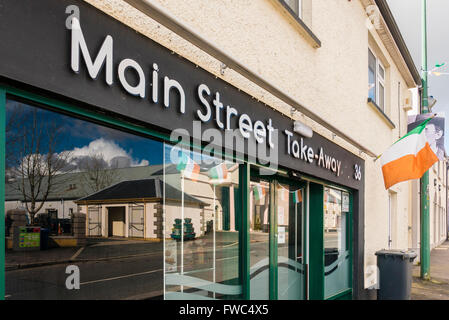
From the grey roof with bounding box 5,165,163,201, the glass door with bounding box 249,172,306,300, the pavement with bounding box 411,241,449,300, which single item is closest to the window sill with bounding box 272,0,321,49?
the glass door with bounding box 249,172,306,300

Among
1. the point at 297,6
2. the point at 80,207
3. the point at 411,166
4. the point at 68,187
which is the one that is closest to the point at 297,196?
the point at 411,166

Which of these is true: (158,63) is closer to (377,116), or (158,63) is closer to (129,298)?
(129,298)

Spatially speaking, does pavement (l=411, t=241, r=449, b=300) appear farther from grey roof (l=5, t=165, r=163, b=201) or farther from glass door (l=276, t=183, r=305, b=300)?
grey roof (l=5, t=165, r=163, b=201)

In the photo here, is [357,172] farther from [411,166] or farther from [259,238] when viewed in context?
[259,238]

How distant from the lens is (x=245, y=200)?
4.25m

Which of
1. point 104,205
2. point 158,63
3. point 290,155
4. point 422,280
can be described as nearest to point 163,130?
point 158,63

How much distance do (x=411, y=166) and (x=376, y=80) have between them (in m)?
3.18

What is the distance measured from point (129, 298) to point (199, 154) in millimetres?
1407

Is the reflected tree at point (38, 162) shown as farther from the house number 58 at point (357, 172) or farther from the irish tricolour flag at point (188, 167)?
the house number 58 at point (357, 172)

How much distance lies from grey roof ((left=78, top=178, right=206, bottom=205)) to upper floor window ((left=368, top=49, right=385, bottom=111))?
21.9 feet

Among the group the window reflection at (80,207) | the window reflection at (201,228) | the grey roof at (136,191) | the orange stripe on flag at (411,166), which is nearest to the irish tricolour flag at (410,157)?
the orange stripe on flag at (411,166)

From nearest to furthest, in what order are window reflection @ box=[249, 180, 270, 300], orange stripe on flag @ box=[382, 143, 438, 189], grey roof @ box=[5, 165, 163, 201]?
1. grey roof @ box=[5, 165, 163, 201]
2. window reflection @ box=[249, 180, 270, 300]
3. orange stripe on flag @ box=[382, 143, 438, 189]

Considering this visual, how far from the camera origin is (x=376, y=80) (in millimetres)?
9406

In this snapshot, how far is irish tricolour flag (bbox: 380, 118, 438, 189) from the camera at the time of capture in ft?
22.8
